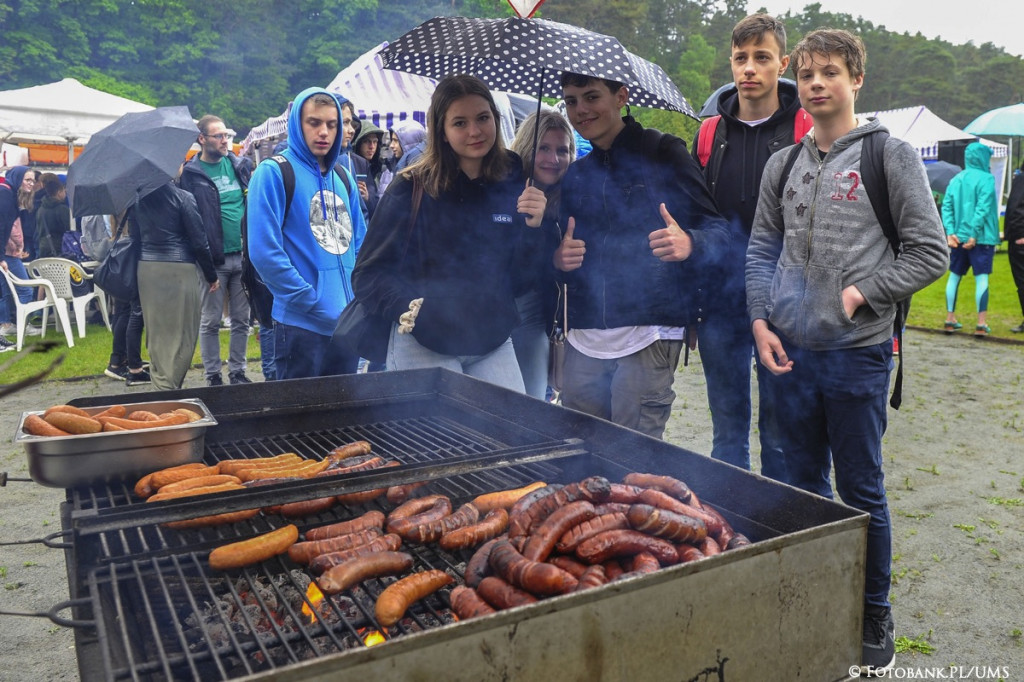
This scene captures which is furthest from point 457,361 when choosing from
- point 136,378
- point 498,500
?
point 136,378

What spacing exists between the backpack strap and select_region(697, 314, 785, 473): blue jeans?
0.96 metres

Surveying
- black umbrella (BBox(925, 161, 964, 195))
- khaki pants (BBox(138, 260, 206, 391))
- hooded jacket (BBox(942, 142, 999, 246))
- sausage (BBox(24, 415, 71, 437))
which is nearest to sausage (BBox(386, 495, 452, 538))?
sausage (BBox(24, 415, 71, 437))

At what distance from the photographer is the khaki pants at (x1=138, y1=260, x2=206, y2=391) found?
700cm

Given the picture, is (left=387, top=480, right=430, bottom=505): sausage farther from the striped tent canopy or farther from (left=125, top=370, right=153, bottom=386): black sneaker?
the striped tent canopy

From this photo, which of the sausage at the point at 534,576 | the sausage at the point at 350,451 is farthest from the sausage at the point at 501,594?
the sausage at the point at 350,451

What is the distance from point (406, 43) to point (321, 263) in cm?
165

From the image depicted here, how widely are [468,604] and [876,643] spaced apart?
2.20 m

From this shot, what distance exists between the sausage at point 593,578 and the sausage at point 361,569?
54 cm

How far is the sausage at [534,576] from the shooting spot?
187 cm

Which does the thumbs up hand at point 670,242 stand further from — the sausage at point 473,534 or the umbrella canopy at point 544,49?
the sausage at point 473,534

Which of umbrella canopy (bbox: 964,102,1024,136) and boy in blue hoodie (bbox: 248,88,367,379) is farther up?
umbrella canopy (bbox: 964,102,1024,136)

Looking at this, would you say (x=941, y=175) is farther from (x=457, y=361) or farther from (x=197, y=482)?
(x=197, y=482)

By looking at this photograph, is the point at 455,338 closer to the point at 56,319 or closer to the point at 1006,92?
the point at 56,319

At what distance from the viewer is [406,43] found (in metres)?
4.00
